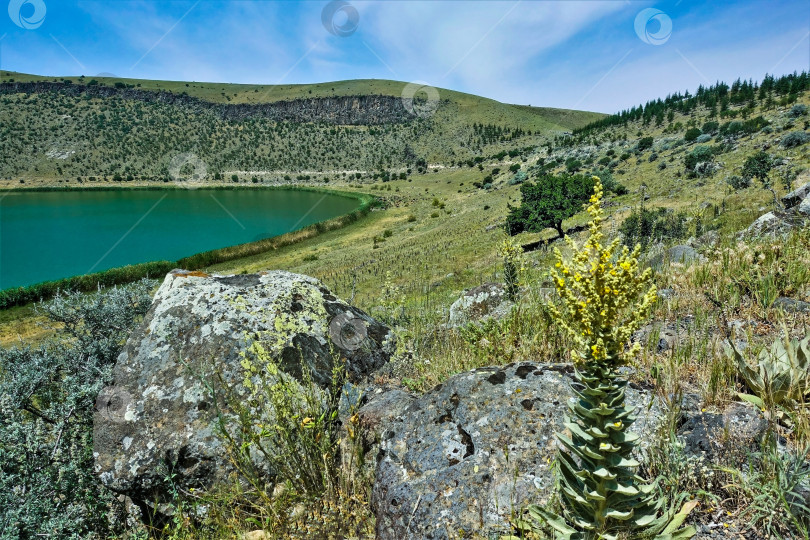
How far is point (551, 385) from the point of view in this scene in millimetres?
3732

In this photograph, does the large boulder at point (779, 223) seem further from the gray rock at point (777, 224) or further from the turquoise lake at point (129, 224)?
the turquoise lake at point (129, 224)

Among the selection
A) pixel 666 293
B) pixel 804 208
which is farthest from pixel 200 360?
pixel 804 208

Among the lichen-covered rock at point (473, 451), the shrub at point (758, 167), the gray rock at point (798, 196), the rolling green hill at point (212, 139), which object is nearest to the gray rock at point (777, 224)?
the gray rock at point (798, 196)

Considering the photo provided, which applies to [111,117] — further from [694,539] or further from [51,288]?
[694,539]

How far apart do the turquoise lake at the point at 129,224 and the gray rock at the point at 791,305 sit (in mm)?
60472

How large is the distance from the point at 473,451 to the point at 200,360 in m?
3.66

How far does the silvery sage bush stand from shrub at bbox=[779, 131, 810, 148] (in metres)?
44.0

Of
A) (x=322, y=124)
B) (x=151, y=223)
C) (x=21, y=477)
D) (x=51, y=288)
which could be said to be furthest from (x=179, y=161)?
(x=21, y=477)

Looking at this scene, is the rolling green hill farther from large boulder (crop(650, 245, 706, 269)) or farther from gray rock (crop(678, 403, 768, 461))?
gray rock (crop(678, 403, 768, 461))

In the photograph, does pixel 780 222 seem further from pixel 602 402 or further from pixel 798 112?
pixel 798 112

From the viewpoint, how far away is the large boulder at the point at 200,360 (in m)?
4.46

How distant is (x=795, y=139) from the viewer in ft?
101

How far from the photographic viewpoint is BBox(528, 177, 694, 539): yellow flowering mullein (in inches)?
83.4

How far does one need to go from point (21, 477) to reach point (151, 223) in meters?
83.1
